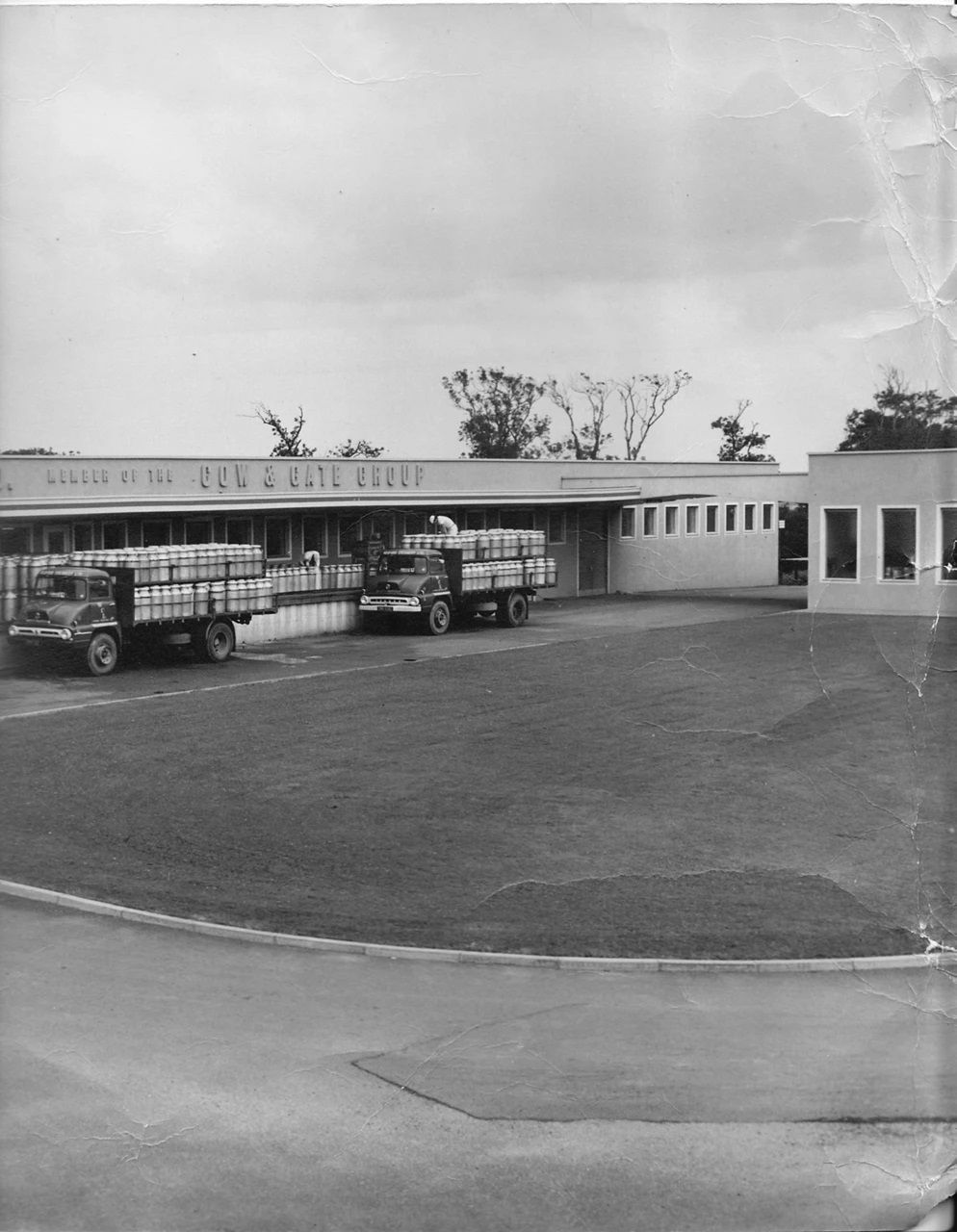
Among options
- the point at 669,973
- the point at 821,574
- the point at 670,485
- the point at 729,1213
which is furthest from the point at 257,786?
the point at 670,485

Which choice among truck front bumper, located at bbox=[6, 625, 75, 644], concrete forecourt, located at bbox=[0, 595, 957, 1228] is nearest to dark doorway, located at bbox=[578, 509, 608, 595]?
truck front bumper, located at bbox=[6, 625, 75, 644]

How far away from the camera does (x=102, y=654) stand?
24188 mm

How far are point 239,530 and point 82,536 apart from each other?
4660mm

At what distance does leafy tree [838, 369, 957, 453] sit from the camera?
11.8 m

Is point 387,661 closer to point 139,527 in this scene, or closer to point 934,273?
point 139,527

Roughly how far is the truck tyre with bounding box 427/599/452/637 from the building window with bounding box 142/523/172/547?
20.5 feet

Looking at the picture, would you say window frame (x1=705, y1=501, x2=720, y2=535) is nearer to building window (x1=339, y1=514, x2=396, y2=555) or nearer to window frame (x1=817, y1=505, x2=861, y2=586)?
window frame (x1=817, y1=505, x2=861, y2=586)

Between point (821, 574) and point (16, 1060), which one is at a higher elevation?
point (821, 574)

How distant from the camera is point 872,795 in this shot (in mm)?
15336

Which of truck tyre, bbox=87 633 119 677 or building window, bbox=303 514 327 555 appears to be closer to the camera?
truck tyre, bbox=87 633 119 677

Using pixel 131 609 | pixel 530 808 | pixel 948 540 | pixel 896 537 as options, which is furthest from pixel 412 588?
pixel 530 808

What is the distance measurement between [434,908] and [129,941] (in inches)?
97.0

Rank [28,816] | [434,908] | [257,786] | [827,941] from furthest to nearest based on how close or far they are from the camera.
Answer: [257,786]
[28,816]
[434,908]
[827,941]

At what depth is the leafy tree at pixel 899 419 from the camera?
1183cm
